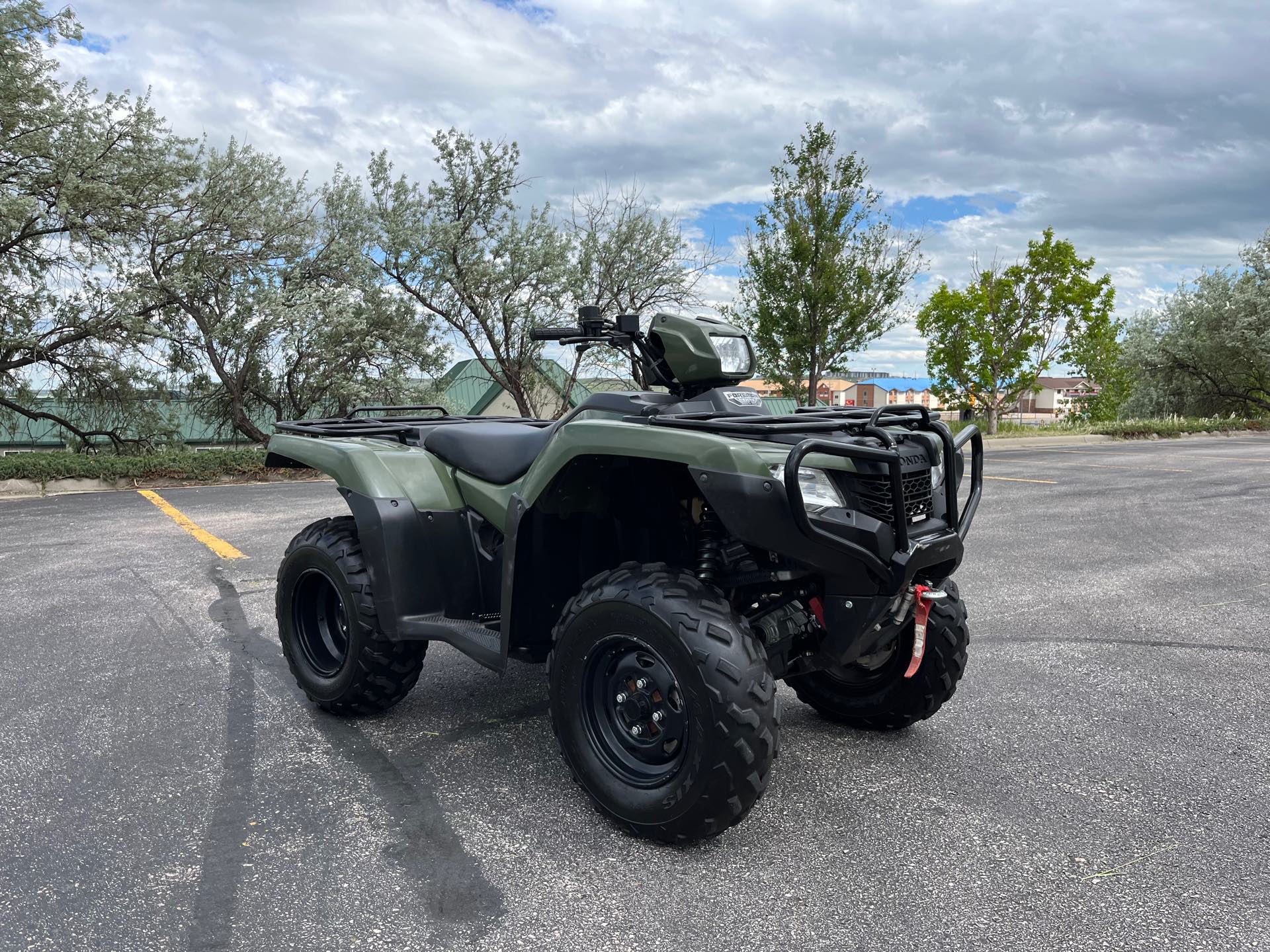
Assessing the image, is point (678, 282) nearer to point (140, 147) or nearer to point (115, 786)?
point (140, 147)

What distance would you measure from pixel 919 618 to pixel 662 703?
0.92 m

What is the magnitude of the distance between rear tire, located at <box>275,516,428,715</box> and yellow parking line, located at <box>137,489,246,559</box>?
416 centimetres

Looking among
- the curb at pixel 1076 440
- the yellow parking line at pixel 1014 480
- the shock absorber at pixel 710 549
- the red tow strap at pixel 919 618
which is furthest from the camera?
the curb at pixel 1076 440

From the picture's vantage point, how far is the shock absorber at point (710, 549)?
3156mm

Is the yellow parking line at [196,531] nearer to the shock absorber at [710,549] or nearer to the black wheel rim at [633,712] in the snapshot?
the black wheel rim at [633,712]

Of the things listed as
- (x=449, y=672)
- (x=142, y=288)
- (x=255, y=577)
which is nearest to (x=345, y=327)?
(x=142, y=288)

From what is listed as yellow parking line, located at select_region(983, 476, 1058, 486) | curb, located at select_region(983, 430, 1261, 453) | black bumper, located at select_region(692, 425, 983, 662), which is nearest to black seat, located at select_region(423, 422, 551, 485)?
black bumper, located at select_region(692, 425, 983, 662)

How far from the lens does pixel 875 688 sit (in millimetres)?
3779

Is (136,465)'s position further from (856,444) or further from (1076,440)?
(1076,440)

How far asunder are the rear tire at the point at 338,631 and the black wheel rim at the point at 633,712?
111cm

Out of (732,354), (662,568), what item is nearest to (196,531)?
(732,354)

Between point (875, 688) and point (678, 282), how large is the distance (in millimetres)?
19044

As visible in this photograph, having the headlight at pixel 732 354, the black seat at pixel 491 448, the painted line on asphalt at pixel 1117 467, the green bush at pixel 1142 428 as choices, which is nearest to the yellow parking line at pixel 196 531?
the black seat at pixel 491 448

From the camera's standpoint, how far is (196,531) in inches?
379
